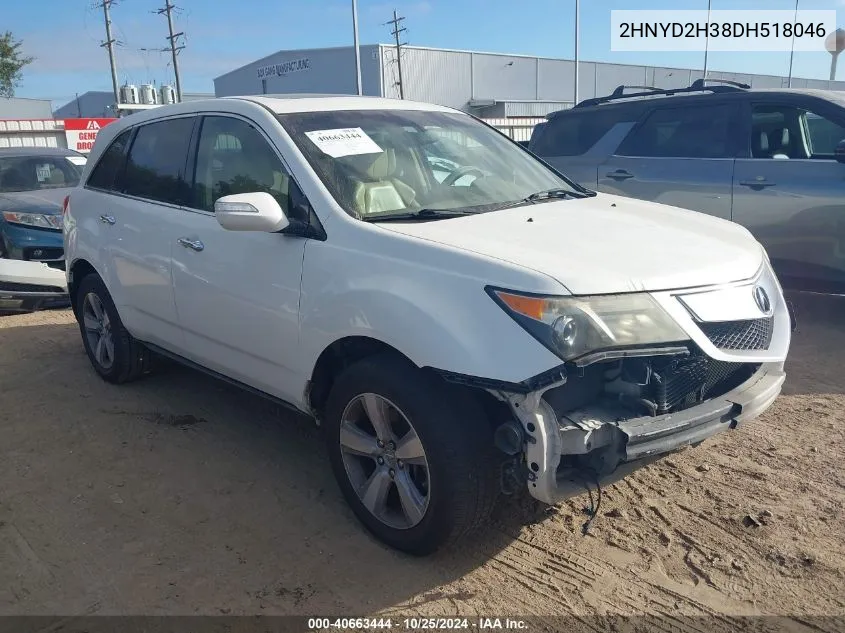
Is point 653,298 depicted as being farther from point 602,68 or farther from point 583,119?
point 602,68

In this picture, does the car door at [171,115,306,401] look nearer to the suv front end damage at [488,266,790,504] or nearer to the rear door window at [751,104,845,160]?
the suv front end damage at [488,266,790,504]

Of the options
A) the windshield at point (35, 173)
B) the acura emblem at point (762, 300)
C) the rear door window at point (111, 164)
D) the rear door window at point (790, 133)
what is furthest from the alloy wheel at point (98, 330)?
the rear door window at point (790, 133)

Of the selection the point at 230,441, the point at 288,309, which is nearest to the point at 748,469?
the point at 288,309

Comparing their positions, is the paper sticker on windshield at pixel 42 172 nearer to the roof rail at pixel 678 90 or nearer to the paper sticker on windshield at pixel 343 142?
the roof rail at pixel 678 90

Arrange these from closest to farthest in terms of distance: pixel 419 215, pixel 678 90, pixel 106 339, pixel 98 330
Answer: pixel 419 215, pixel 106 339, pixel 98 330, pixel 678 90

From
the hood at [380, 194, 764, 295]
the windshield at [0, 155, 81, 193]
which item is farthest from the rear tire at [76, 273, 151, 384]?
the windshield at [0, 155, 81, 193]

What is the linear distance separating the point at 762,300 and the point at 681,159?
386 centimetres

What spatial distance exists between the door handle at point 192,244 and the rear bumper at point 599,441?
6.70 feet

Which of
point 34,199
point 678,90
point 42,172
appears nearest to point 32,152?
point 42,172

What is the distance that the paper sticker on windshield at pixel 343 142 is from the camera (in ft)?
11.0

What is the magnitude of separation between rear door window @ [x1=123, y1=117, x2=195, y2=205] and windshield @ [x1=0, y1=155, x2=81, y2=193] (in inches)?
194

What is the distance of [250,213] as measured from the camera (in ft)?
9.87

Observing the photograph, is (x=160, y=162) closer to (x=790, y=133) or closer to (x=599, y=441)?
(x=599, y=441)

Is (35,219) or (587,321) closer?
(587,321)
